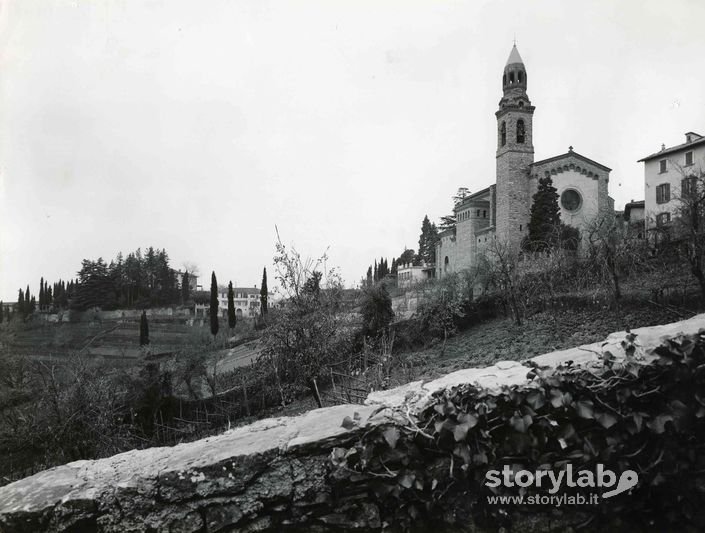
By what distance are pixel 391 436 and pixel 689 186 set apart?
12.4 m

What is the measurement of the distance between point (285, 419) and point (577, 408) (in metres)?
2.19

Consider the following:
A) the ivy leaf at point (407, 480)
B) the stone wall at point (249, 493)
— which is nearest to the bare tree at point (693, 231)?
the stone wall at point (249, 493)

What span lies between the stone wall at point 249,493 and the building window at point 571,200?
31937 millimetres

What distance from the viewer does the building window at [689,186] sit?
10.0 metres

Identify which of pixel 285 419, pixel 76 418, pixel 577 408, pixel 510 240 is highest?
pixel 510 240

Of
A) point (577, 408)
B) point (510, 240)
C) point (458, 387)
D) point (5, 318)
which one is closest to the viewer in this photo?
point (577, 408)

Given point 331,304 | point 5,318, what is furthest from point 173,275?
point 331,304

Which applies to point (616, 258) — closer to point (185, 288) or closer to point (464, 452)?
point (464, 452)

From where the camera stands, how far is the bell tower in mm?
31688

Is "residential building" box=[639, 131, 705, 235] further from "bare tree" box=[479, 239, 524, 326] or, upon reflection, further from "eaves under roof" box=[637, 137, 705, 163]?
"bare tree" box=[479, 239, 524, 326]

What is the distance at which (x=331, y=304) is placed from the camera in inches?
391

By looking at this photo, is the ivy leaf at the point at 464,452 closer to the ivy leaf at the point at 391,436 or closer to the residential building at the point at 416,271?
the ivy leaf at the point at 391,436

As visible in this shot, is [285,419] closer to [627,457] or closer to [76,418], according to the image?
[627,457]

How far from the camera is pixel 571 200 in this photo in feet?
103
